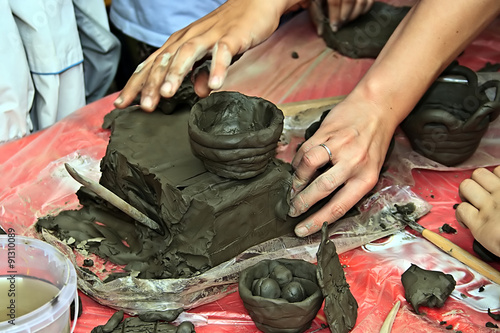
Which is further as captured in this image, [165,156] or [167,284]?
[165,156]

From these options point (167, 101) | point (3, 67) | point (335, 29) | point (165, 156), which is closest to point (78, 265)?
point (165, 156)

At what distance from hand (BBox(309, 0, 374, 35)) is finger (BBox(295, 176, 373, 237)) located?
52.8 inches

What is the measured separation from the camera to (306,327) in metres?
1.60

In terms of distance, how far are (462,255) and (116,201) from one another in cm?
113

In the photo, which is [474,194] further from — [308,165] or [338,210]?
[308,165]

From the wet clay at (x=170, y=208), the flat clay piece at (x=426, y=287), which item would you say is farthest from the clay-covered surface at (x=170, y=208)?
the flat clay piece at (x=426, y=287)

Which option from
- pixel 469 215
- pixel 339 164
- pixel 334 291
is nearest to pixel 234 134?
pixel 339 164


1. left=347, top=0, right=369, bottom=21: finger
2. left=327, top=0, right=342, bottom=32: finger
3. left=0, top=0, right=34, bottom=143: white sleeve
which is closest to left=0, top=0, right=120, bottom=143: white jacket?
left=0, top=0, right=34, bottom=143: white sleeve

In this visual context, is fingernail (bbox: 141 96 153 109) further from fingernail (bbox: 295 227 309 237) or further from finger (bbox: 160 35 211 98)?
fingernail (bbox: 295 227 309 237)

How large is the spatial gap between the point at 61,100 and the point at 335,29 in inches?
57.3

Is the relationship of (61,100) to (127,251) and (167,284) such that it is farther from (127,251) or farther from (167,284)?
(167,284)

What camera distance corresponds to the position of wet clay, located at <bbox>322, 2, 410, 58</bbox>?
2.91m

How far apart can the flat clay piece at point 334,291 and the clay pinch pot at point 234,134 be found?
1.00 feet

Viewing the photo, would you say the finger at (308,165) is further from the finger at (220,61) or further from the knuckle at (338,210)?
the finger at (220,61)
